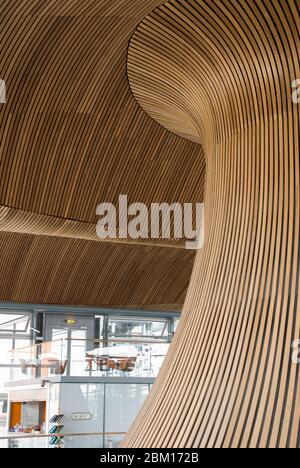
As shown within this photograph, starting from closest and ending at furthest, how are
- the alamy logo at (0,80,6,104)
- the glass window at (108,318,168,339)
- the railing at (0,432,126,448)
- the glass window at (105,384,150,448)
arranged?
the alamy logo at (0,80,6,104) → the railing at (0,432,126,448) → the glass window at (105,384,150,448) → the glass window at (108,318,168,339)

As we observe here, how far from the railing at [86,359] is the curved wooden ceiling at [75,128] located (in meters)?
2.55

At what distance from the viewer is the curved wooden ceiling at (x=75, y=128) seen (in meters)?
7.51

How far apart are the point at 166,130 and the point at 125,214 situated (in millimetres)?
1857

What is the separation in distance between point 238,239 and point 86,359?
890 centimetres

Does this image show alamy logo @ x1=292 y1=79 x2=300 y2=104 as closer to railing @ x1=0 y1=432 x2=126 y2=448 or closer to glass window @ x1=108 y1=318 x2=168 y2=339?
railing @ x1=0 y1=432 x2=126 y2=448

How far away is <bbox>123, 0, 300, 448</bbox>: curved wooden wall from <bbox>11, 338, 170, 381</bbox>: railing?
7978mm

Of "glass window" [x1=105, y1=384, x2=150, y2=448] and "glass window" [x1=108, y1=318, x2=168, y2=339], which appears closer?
"glass window" [x1=105, y1=384, x2=150, y2=448]

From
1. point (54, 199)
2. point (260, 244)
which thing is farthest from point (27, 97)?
point (260, 244)

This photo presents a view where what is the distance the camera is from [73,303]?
16359 millimetres

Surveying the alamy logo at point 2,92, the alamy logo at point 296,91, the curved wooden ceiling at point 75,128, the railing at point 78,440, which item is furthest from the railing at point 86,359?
the alamy logo at point 296,91

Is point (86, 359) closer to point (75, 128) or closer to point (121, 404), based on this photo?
point (121, 404)

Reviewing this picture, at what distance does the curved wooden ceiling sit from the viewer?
7.51m

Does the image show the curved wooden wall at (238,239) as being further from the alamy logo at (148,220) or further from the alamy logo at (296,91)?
the alamy logo at (148,220)

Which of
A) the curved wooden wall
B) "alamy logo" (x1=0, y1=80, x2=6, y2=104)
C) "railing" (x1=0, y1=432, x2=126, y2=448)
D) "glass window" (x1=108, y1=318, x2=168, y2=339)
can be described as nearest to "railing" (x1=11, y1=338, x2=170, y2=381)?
"railing" (x1=0, y1=432, x2=126, y2=448)
